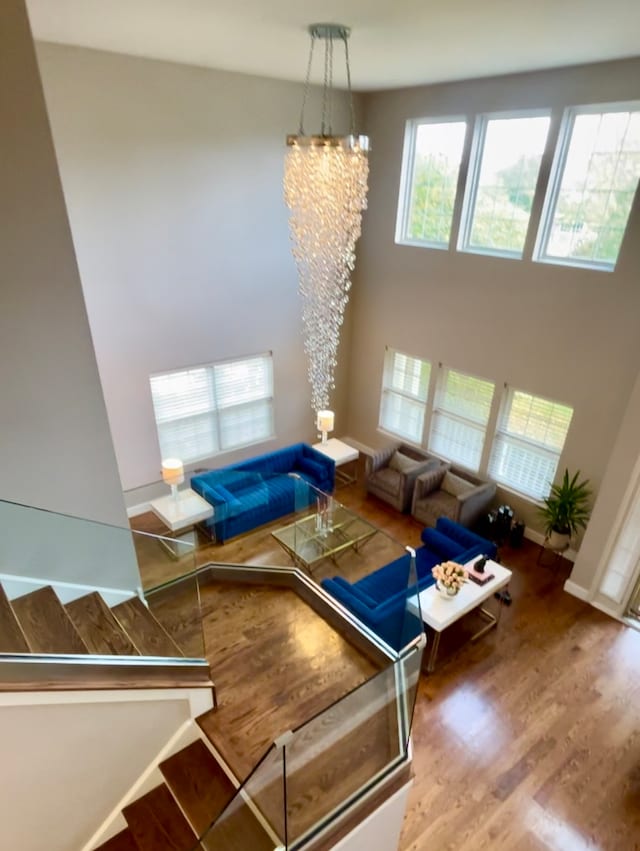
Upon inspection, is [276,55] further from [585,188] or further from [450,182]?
[585,188]

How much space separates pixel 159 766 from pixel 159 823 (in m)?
0.36

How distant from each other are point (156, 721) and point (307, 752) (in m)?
1.22

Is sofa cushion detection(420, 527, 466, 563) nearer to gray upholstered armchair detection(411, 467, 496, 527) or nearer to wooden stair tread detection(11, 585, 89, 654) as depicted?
gray upholstered armchair detection(411, 467, 496, 527)

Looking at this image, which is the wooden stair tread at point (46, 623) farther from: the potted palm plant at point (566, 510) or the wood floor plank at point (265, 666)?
the potted palm plant at point (566, 510)

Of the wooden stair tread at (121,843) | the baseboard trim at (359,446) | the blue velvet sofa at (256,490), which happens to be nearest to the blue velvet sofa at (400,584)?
Result: the blue velvet sofa at (256,490)

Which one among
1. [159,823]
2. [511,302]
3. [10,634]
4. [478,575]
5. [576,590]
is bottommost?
[576,590]

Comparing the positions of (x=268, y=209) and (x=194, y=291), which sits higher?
(x=268, y=209)

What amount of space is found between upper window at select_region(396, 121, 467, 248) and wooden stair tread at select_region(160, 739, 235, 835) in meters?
6.86

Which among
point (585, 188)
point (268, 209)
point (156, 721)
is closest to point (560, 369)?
point (585, 188)

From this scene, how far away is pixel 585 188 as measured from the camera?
6.05 metres

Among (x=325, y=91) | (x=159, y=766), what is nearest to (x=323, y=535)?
(x=159, y=766)

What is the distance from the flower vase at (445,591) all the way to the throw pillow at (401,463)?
8.66 feet

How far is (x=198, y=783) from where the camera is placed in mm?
3828

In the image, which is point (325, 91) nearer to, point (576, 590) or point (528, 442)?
point (528, 442)
